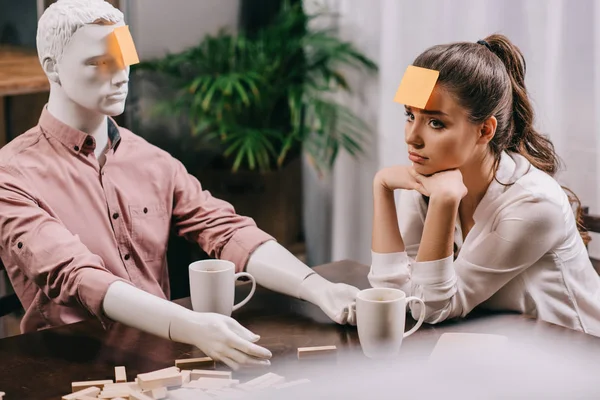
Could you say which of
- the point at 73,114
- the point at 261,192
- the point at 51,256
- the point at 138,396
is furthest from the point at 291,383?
the point at 261,192

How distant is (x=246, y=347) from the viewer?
4.17ft

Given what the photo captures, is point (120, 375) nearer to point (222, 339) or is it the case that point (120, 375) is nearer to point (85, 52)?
point (222, 339)

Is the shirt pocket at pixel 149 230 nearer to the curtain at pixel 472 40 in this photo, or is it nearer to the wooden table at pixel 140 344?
the wooden table at pixel 140 344

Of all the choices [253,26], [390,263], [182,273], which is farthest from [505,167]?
[253,26]

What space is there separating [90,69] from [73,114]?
4.1 inches

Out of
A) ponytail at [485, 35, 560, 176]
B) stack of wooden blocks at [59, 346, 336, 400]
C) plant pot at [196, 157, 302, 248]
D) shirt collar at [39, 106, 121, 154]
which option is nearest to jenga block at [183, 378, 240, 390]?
stack of wooden blocks at [59, 346, 336, 400]

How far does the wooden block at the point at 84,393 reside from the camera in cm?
119

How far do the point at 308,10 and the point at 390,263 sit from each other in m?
2.17

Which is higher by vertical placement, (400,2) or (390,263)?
(400,2)

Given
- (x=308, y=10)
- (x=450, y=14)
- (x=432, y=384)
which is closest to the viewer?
(x=432, y=384)

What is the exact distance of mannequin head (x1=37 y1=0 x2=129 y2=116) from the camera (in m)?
1.68

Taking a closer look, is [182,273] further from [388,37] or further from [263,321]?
[263,321]

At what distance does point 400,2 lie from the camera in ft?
10.2

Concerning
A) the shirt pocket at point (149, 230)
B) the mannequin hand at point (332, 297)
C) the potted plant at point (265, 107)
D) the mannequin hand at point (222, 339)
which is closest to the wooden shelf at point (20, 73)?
the potted plant at point (265, 107)
